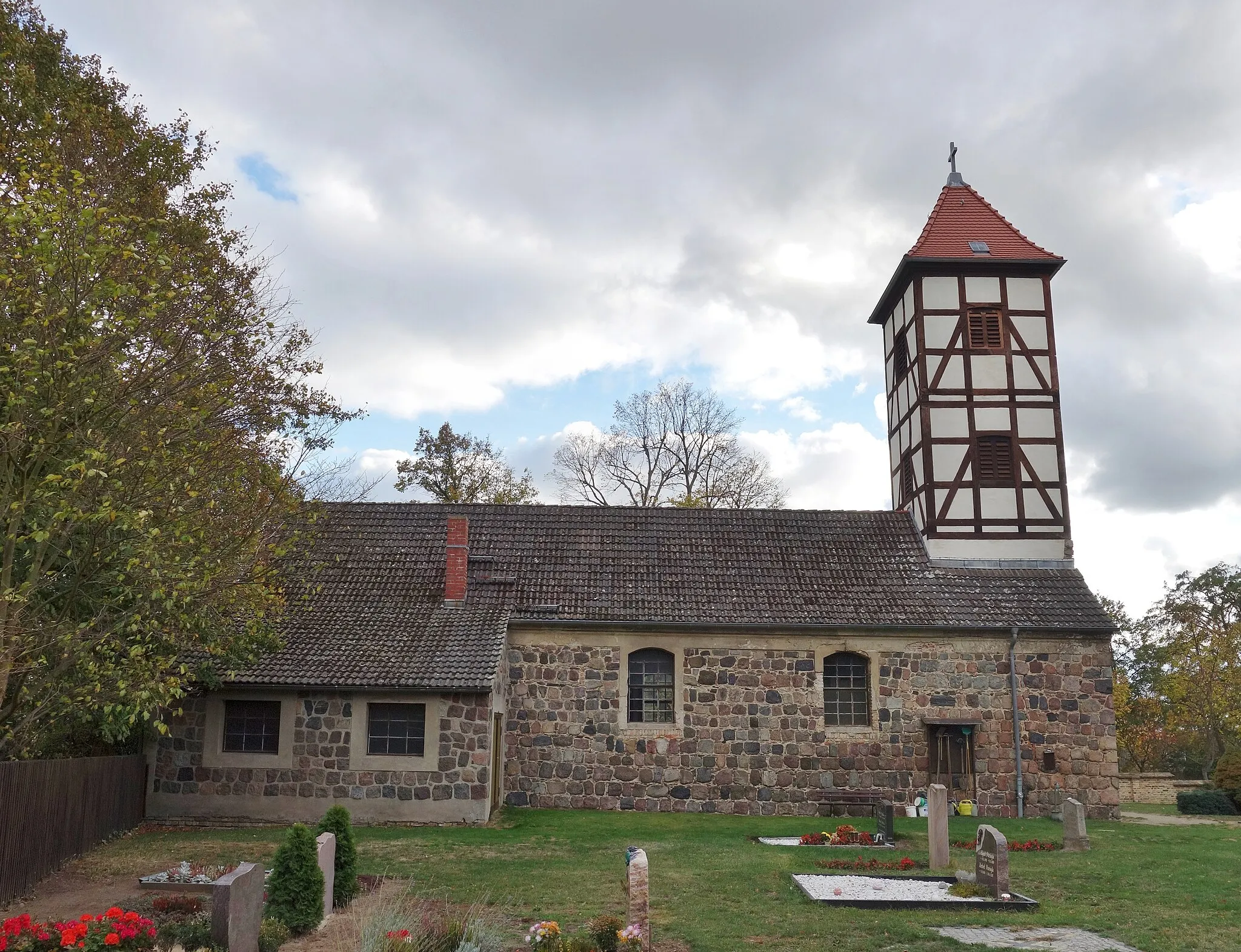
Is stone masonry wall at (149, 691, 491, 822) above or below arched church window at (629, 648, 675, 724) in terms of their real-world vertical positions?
below

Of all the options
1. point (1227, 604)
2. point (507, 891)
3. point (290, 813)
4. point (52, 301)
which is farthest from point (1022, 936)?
point (1227, 604)

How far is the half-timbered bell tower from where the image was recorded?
21.1 metres

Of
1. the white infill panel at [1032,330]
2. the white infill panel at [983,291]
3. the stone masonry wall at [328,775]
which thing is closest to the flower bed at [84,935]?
the stone masonry wall at [328,775]

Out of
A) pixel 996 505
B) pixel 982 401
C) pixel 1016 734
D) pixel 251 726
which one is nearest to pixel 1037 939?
pixel 1016 734

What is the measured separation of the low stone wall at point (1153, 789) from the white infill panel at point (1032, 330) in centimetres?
1328

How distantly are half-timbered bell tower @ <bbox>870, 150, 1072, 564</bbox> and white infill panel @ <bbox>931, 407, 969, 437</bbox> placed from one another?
2 cm

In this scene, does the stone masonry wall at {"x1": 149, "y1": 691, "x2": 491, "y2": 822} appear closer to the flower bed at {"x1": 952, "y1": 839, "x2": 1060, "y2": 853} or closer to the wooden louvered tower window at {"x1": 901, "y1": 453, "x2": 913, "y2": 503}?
the flower bed at {"x1": 952, "y1": 839, "x2": 1060, "y2": 853}

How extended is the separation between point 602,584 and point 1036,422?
10458 millimetres

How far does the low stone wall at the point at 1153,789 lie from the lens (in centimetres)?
2666

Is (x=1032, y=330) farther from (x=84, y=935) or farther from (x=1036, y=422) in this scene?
(x=84, y=935)

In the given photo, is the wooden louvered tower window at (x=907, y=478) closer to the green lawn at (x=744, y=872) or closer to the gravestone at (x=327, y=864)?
the green lawn at (x=744, y=872)

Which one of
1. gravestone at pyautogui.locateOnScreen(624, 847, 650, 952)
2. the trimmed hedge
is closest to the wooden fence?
gravestone at pyautogui.locateOnScreen(624, 847, 650, 952)

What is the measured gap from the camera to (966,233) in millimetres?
23062

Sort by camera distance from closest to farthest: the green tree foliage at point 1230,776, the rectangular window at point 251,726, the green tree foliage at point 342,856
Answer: the green tree foliage at point 342,856 < the rectangular window at point 251,726 < the green tree foliage at point 1230,776
